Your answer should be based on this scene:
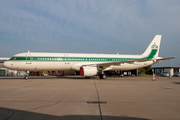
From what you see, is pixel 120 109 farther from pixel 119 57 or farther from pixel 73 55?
pixel 119 57

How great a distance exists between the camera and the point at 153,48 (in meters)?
26.7

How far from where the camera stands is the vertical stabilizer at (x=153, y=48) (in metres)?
26.7

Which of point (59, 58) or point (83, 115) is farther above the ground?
point (59, 58)

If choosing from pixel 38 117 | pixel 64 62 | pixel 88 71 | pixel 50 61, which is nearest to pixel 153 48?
pixel 88 71

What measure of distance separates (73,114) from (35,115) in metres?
1.10

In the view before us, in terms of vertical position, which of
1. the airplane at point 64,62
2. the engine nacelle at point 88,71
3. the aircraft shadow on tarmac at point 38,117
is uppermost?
the airplane at point 64,62

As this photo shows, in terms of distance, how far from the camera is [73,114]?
4.36m

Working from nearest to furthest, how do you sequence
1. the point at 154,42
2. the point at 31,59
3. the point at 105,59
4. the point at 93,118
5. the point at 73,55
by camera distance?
the point at 93,118 < the point at 31,59 < the point at 73,55 < the point at 105,59 < the point at 154,42

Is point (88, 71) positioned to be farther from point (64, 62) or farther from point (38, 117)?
point (38, 117)

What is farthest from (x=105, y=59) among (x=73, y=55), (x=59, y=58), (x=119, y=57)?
(x=59, y=58)

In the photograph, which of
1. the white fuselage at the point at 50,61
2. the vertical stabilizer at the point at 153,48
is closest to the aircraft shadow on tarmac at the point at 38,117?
the white fuselage at the point at 50,61

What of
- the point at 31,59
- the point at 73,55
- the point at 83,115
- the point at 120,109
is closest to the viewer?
the point at 83,115

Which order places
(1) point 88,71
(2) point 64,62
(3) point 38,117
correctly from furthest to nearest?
(2) point 64,62 < (1) point 88,71 < (3) point 38,117

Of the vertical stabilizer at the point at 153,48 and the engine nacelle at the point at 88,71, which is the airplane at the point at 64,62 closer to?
the engine nacelle at the point at 88,71
